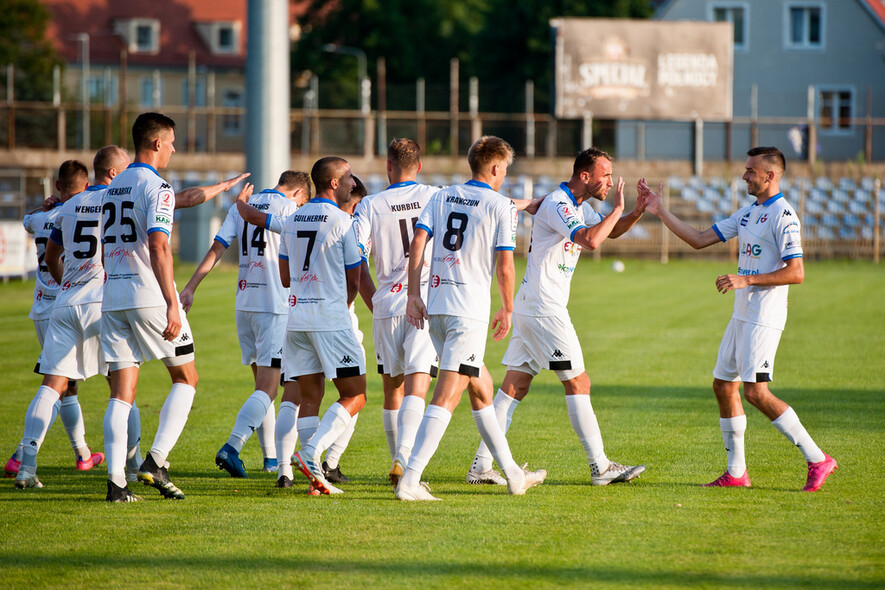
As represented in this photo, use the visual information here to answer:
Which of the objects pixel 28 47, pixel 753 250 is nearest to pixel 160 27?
pixel 28 47

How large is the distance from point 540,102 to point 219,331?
37.2 metres

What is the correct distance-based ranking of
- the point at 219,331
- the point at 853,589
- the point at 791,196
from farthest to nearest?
the point at 791,196 < the point at 219,331 < the point at 853,589

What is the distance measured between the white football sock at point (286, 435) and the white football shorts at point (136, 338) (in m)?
0.83

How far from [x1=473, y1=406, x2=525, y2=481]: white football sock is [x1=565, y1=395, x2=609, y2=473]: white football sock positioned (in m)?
0.58

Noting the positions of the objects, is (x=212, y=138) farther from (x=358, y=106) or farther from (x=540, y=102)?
(x=540, y=102)

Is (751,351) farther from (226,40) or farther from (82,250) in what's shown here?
(226,40)

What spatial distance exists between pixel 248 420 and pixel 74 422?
1.42 metres

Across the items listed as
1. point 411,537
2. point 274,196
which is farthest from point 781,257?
point 274,196

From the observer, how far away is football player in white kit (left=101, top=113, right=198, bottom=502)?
6438 millimetres

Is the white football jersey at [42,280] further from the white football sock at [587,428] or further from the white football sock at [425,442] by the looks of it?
the white football sock at [587,428]

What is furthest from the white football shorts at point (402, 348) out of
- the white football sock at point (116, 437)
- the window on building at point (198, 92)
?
the window on building at point (198, 92)

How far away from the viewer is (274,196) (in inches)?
297

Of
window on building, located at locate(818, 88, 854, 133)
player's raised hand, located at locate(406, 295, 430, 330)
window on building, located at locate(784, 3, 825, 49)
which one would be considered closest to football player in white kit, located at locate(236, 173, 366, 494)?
player's raised hand, located at locate(406, 295, 430, 330)

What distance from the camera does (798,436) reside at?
686cm
